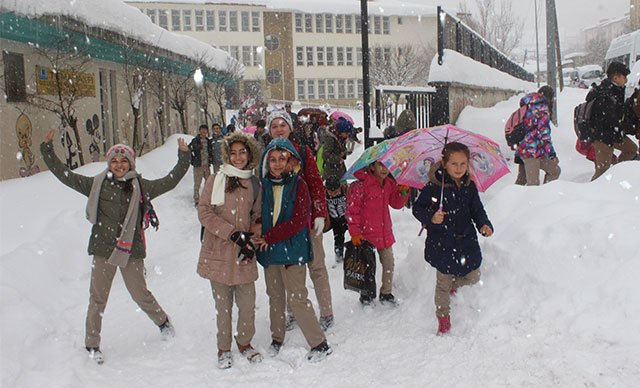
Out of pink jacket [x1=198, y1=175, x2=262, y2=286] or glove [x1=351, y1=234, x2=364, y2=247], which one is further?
glove [x1=351, y1=234, x2=364, y2=247]

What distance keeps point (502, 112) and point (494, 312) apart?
10.4 meters

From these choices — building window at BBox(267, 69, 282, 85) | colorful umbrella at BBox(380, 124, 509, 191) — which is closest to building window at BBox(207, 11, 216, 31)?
building window at BBox(267, 69, 282, 85)

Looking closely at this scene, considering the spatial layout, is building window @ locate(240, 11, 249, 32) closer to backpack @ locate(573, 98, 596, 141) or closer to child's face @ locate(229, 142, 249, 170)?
backpack @ locate(573, 98, 596, 141)

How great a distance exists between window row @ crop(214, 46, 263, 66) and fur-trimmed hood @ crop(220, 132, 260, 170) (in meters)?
49.3

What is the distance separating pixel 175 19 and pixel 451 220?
51.8 m

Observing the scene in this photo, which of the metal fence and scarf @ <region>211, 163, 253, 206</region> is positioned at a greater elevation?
the metal fence

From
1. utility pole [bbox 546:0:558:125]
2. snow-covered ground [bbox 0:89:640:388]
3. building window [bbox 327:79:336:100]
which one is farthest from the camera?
building window [bbox 327:79:336:100]

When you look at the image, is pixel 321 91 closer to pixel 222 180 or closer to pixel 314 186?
pixel 314 186

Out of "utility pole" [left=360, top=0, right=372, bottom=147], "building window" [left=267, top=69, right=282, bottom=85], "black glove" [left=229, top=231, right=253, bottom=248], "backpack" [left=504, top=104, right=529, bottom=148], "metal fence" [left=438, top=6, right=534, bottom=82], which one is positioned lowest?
"black glove" [left=229, top=231, right=253, bottom=248]

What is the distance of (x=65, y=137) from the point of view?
11852 millimetres

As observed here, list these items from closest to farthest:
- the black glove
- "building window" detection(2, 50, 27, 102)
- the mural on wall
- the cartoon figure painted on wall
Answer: the black glove → "building window" detection(2, 50, 27, 102) → the cartoon figure painted on wall → the mural on wall

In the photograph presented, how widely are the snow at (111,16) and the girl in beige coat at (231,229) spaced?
5.56 metres

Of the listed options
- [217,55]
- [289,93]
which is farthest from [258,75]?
[217,55]

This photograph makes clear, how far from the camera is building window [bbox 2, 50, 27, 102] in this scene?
32.1 feet
